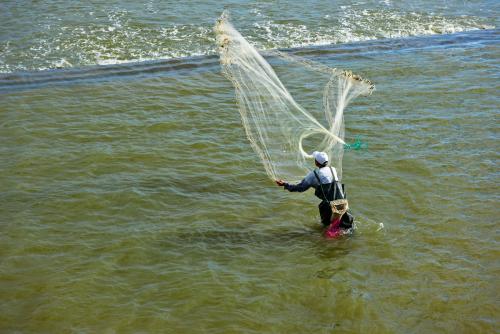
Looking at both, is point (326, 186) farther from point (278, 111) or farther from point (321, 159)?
point (278, 111)

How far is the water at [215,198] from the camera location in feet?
27.3

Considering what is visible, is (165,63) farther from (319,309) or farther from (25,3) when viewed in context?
(319,309)

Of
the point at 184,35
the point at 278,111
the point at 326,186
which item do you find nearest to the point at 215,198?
the point at 278,111

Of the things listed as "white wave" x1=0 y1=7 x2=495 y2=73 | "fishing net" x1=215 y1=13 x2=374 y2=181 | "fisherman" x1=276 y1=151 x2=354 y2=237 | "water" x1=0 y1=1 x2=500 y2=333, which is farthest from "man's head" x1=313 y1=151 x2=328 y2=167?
"white wave" x1=0 y1=7 x2=495 y2=73

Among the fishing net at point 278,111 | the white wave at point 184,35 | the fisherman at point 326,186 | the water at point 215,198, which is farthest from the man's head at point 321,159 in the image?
the white wave at point 184,35

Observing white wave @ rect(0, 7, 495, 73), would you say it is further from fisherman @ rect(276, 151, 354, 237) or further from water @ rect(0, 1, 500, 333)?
fisherman @ rect(276, 151, 354, 237)

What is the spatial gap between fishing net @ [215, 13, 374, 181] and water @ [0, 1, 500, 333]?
926mm

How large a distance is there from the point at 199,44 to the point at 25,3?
20.9ft

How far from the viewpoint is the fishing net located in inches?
402

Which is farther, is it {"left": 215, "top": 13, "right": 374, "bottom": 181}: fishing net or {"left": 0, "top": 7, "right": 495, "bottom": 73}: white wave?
{"left": 0, "top": 7, "right": 495, "bottom": 73}: white wave

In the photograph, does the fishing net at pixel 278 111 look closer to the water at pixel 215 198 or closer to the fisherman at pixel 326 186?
the fisherman at pixel 326 186

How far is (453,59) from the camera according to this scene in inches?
707

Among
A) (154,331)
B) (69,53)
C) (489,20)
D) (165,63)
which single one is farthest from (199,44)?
(154,331)

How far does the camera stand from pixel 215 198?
36.2ft
